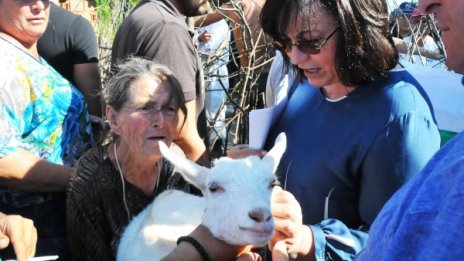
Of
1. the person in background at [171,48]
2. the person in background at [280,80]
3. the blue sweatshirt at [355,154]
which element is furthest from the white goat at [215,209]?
the person in background at [171,48]

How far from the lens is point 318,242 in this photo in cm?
189

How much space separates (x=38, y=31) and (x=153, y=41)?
0.66 meters

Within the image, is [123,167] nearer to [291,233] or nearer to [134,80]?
[134,80]

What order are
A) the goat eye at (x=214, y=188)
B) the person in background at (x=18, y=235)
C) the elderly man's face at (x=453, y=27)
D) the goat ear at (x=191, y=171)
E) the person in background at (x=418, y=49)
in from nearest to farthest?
the elderly man's face at (x=453, y=27)
the goat eye at (x=214, y=188)
the goat ear at (x=191, y=171)
the person in background at (x=18, y=235)
the person in background at (x=418, y=49)

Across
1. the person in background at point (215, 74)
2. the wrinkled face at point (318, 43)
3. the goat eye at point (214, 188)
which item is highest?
the wrinkled face at point (318, 43)

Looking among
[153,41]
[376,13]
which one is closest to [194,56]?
[153,41]

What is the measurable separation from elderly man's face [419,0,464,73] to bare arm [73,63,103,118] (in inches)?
113

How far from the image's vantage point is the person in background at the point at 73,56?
153 inches

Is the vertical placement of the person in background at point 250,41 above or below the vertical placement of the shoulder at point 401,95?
below

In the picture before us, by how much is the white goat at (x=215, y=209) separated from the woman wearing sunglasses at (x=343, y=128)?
0.30 feet

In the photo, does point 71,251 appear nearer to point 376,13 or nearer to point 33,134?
point 33,134

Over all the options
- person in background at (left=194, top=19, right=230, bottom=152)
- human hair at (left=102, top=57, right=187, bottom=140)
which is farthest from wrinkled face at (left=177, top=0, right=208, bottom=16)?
person in background at (left=194, top=19, right=230, bottom=152)

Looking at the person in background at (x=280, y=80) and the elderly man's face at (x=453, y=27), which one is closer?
the elderly man's face at (x=453, y=27)

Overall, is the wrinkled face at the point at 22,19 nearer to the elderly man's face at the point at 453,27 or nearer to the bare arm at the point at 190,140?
the bare arm at the point at 190,140
